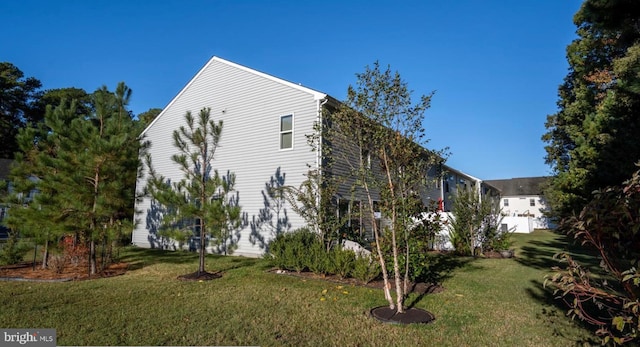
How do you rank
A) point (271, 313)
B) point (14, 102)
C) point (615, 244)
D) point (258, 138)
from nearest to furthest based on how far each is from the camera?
1. point (615, 244)
2. point (271, 313)
3. point (258, 138)
4. point (14, 102)

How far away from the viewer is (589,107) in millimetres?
19109

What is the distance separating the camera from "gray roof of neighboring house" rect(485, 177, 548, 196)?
5069 centimetres

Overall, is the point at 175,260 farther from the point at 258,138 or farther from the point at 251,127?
the point at 251,127

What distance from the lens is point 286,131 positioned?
462 inches

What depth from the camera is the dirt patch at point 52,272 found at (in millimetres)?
7785

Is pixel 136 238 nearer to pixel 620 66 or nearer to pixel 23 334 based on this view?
pixel 23 334

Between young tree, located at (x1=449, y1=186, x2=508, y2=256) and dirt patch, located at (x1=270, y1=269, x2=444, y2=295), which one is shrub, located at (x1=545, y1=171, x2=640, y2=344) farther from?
young tree, located at (x1=449, y1=186, x2=508, y2=256)

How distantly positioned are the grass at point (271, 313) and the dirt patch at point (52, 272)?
25.9 inches

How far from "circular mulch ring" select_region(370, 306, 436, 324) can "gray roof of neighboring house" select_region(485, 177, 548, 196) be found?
169 ft

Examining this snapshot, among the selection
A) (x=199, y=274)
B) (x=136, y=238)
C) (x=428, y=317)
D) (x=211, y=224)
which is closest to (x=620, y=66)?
(x=428, y=317)

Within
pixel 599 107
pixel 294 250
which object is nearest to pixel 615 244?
pixel 294 250

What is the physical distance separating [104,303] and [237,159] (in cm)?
781

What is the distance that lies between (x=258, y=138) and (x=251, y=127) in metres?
0.61

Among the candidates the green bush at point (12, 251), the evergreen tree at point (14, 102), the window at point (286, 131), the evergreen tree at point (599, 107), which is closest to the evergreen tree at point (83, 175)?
the green bush at point (12, 251)
